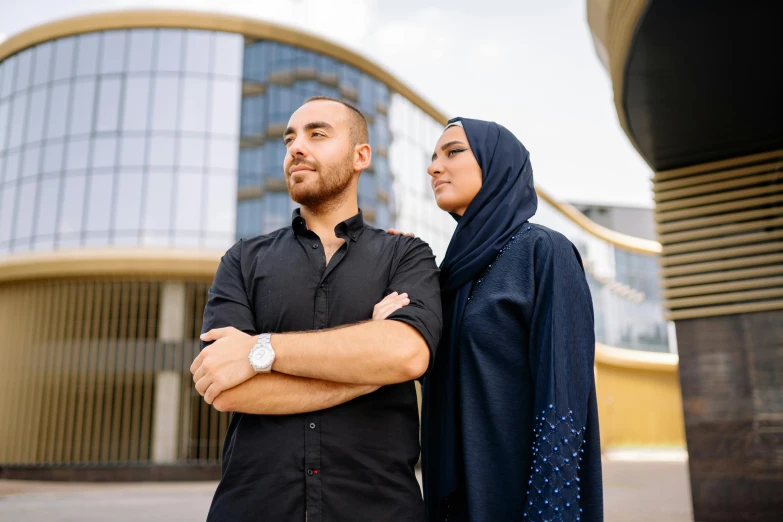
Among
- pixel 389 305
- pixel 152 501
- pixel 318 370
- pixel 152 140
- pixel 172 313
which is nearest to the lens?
pixel 318 370

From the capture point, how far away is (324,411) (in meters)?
2.30

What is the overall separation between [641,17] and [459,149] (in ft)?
9.87

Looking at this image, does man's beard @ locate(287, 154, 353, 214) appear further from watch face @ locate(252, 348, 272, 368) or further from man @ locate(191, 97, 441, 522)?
watch face @ locate(252, 348, 272, 368)

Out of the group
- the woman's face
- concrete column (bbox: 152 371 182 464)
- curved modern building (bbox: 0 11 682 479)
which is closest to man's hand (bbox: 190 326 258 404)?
the woman's face

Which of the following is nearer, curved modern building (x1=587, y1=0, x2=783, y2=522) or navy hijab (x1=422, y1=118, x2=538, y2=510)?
navy hijab (x1=422, y1=118, x2=538, y2=510)

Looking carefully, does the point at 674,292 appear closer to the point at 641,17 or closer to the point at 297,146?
the point at 641,17

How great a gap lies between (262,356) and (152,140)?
1990cm

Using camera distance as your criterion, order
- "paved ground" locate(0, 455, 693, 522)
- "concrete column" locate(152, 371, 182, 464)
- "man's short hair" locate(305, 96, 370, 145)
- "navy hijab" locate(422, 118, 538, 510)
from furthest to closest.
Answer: "concrete column" locate(152, 371, 182, 464), "paved ground" locate(0, 455, 693, 522), "man's short hair" locate(305, 96, 370, 145), "navy hijab" locate(422, 118, 538, 510)

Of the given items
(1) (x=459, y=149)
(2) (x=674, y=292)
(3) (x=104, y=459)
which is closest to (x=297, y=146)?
(1) (x=459, y=149)

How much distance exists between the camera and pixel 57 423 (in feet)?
60.3

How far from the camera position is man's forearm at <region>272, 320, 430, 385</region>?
7.36ft

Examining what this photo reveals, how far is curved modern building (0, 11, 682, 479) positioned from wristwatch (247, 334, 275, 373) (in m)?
16.1

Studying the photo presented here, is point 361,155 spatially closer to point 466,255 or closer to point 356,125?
point 356,125

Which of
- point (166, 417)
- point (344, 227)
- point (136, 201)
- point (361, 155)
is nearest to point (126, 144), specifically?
point (136, 201)
